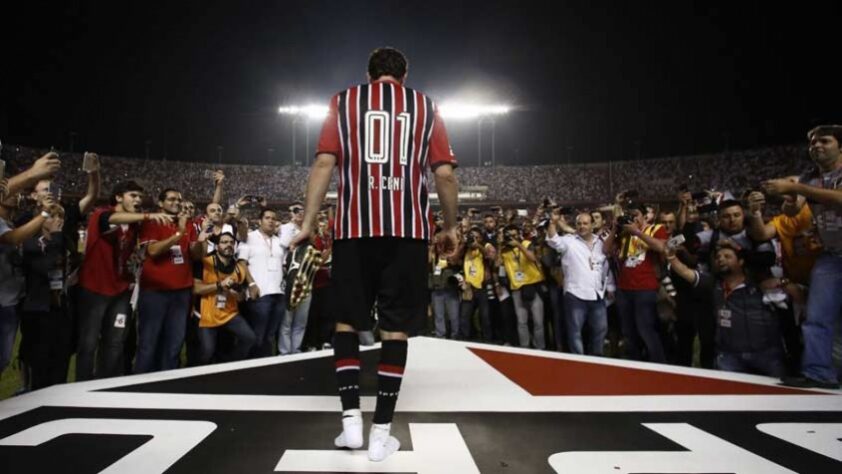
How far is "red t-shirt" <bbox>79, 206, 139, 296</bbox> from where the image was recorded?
12.2 feet

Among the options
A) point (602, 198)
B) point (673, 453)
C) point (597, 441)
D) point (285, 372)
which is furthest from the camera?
point (602, 198)

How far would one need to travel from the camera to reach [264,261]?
5.33m

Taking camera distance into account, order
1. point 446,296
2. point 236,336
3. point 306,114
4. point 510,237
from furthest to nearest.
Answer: point 306,114 < point 446,296 < point 510,237 < point 236,336

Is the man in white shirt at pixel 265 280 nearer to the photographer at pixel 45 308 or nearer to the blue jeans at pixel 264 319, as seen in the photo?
the blue jeans at pixel 264 319

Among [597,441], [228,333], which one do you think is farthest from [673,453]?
[228,333]

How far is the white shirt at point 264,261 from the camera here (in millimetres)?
5254

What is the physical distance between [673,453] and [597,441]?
293mm

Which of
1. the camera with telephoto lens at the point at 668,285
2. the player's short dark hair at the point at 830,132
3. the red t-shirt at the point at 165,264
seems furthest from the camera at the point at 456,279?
the player's short dark hair at the point at 830,132

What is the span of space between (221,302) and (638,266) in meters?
4.07

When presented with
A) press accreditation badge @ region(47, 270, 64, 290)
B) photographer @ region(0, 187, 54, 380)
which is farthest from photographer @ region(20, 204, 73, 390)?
photographer @ region(0, 187, 54, 380)

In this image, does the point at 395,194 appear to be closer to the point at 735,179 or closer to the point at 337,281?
the point at 337,281

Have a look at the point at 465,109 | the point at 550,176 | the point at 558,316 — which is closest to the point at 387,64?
the point at 558,316

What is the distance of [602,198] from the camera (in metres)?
28.0

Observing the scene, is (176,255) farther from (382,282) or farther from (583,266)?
(583,266)
